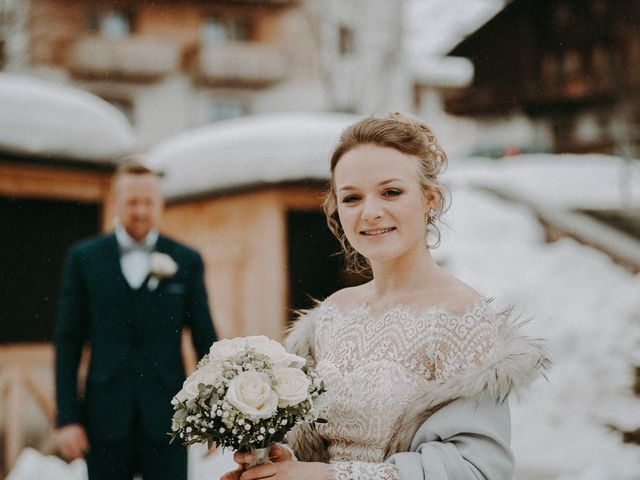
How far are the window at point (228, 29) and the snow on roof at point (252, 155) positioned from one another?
15979 mm

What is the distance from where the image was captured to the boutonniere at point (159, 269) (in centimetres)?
319

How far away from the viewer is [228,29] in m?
21.1

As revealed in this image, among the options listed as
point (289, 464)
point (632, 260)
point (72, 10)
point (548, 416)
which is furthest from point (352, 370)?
point (72, 10)

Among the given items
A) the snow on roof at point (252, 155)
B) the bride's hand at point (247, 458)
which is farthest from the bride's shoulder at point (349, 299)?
the snow on roof at point (252, 155)

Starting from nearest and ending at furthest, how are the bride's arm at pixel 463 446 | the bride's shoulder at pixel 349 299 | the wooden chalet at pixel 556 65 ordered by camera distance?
the bride's arm at pixel 463 446
the bride's shoulder at pixel 349 299
the wooden chalet at pixel 556 65

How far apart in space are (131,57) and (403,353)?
64.7ft

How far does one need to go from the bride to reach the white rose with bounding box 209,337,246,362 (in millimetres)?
221

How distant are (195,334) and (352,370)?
1750 mm

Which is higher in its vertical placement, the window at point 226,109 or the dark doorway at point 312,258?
the window at point 226,109

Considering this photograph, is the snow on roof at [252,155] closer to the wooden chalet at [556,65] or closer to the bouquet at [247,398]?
the bouquet at [247,398]

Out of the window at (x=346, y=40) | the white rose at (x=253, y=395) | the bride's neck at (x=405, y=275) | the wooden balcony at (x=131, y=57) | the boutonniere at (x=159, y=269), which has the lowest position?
the white rose at (x=253, y=395)

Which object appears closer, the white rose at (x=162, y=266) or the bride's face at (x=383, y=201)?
the bride's face at (x=383, y=201)

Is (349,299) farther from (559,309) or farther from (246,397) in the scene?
(559,309)

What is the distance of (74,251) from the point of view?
3219mm
